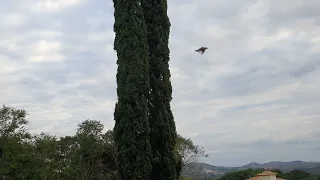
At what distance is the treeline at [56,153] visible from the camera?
22516 mm

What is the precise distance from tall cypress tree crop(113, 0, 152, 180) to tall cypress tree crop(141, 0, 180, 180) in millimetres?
671

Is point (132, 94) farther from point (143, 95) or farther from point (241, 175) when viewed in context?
point (241, 175)

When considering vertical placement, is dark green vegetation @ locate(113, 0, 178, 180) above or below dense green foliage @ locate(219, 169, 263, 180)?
above

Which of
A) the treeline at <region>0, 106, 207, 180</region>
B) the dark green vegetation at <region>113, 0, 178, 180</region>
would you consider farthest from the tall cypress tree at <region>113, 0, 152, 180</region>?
the treeline at <region>0, 106, 207, 180</region>

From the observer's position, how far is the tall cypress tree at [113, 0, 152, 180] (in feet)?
53.7

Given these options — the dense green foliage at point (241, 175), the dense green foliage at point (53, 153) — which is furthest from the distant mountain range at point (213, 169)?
the dense green foliage at point (53, 153)

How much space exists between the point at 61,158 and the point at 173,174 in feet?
65.1

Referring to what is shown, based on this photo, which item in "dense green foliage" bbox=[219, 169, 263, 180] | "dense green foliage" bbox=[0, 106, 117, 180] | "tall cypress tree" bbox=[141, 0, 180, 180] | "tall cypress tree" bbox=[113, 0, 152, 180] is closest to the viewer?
"tall cypress tree" bbox=[113, 0, 152, 180]

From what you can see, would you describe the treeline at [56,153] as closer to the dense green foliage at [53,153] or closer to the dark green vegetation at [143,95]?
the dense green foliage at [53,153]

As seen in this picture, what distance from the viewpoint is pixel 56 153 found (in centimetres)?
3381

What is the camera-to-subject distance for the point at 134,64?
56.1ft

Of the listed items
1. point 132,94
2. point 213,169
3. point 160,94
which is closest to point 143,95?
point 132,94

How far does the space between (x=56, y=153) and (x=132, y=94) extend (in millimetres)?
19332

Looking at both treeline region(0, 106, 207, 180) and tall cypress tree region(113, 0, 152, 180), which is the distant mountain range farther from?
tall cypress tree region(113, 0, 152, 180)
